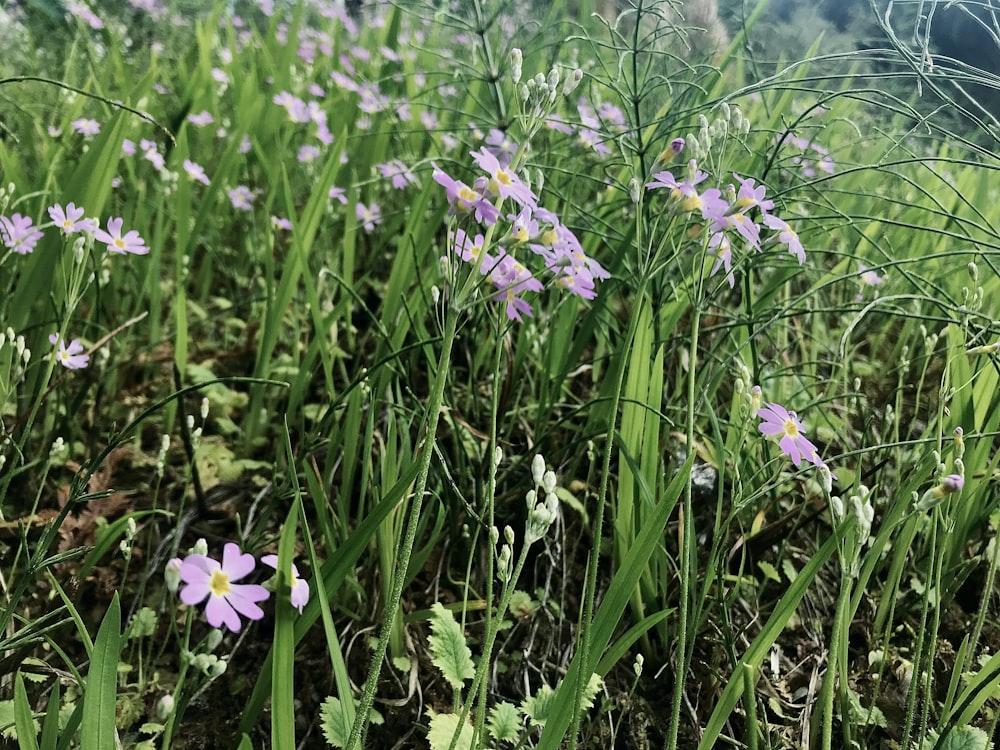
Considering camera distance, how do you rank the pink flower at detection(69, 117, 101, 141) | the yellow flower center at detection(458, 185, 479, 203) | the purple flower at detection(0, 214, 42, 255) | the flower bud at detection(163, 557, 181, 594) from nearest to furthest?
the flower bud at detection(163, 557, 181, 594), the yellow flower center at detection(458, 185, 479, 203), the purple flower at detection(0, 214, 42, 255), the pink flower at detection(69, 117, 101, 141)

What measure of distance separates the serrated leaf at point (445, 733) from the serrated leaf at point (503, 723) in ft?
0.11

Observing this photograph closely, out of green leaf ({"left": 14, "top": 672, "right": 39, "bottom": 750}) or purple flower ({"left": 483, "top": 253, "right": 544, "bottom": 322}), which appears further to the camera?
purple flower ({"left": 483, "top": 253, "right": 544, "bottom": 322})

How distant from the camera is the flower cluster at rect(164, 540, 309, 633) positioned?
0.64 m

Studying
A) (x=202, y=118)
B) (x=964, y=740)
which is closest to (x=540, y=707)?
(x=964, y=740)

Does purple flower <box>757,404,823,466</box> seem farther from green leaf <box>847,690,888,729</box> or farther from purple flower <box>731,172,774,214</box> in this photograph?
green leaf <box>847,690,888,729</box>

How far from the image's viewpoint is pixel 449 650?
0.94 meters

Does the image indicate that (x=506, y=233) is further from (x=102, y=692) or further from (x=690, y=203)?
(x=102, y=692)

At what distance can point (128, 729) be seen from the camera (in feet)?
3.33

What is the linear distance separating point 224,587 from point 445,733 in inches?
13.6

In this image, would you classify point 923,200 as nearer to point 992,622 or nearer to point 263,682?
point 992,622

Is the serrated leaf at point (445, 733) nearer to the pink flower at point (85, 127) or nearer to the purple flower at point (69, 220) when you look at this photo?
the purple flower at point (69, 220)


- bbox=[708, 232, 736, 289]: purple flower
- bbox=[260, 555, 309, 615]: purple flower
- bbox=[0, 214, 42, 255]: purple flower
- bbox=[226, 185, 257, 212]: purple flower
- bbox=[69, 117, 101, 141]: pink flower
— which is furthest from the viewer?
bbox=[226, 185, 257, 212]: purple flower

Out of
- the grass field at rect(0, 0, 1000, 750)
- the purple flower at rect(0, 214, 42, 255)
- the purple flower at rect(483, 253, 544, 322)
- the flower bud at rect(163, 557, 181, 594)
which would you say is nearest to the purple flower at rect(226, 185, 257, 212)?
the grass field at rect(0, 0, 1000, 750)

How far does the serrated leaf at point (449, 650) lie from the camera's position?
3.03ft
